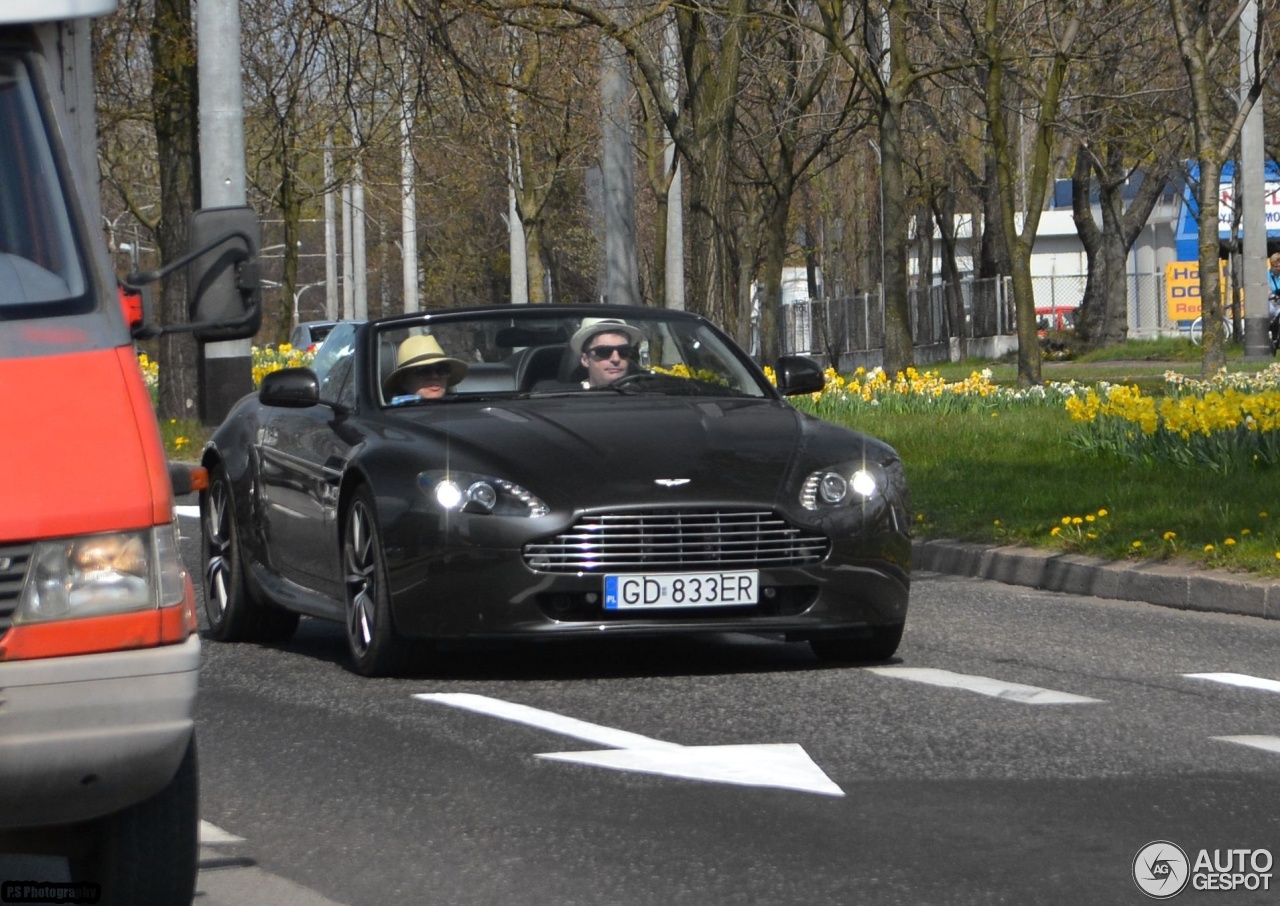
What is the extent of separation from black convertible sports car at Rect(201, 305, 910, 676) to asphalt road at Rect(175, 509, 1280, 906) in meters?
0.25

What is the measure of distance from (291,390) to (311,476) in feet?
1.18

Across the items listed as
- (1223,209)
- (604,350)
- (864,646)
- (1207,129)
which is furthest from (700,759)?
(1223,209)

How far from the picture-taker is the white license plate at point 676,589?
831 cm

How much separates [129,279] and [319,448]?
371 cm

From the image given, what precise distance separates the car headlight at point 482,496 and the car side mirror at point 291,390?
1210 mm

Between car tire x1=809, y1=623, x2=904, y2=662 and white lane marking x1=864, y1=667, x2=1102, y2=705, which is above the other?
car tire x1=809, y1=623, x2=904, y2=662

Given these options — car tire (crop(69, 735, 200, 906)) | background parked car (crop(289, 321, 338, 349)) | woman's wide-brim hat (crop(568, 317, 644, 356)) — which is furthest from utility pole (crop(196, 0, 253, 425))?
background parked car (crop(289, 321, 338, 349))

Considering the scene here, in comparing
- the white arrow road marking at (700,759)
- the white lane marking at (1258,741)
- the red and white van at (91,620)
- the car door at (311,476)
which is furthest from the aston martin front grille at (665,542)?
the red and white van at (91,620)

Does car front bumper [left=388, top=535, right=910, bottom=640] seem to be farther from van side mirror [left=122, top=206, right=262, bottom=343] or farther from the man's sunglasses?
van side mirror [left=122, top=206, right=262, bottom=343]

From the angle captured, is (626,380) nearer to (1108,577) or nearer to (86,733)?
(1108,577)

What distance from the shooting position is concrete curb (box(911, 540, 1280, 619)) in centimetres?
1087

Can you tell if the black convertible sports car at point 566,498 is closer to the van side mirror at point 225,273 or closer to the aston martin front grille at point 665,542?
the aston martin front grille at point 665,542

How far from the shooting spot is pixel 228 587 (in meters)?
10.4

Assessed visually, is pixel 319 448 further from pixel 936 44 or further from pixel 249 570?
pixel 936 44
